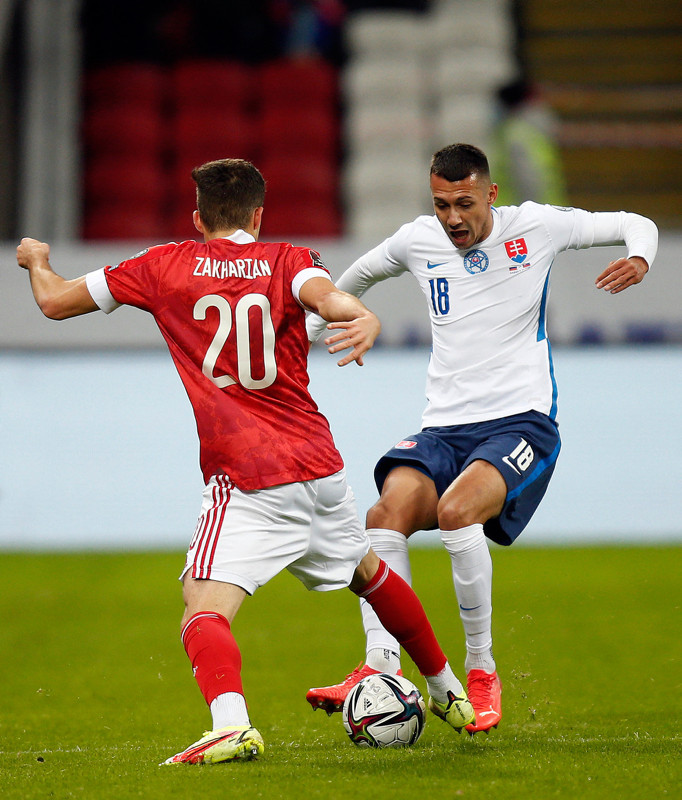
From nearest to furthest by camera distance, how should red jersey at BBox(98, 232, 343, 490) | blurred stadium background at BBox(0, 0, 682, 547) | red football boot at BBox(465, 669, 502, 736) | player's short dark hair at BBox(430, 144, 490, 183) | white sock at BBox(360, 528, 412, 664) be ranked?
red jersey at BBox(98, 232, 343, 490) → red football boot at BBox(465, 669, 502, 736) → white sock at BBox(360, 528, 412, 664) → player's short dark hair at BBox(430, 144, 490, 183) → blurred stadium background at BBox(0, 0, 682, 547)

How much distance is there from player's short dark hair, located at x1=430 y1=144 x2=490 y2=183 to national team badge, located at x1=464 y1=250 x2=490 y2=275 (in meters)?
0.32

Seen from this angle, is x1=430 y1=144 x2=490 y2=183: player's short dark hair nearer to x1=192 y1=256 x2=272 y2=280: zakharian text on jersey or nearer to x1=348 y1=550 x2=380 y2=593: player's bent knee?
x1=192 y1=256 x2=272 y2=280: zakharian text on jersey

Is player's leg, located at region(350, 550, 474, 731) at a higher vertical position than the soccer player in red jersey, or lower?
lower

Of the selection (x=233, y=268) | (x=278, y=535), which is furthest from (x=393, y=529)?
(x=233, y=268)

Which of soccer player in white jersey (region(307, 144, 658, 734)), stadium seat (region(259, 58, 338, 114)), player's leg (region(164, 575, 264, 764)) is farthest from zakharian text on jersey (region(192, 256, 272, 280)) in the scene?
stadium seat (region(259, 58, 338, 114))

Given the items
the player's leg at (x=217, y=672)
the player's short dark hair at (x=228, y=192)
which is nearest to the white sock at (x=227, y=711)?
the player's leg at (x=217, y=672)

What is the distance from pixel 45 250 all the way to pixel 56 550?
22.9 ft

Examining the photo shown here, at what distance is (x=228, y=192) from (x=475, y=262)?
52.5 inches

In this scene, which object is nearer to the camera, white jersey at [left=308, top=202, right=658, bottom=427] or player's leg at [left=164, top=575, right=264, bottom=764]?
player's leg at [left=164, top=575, right=264, bottom=764]

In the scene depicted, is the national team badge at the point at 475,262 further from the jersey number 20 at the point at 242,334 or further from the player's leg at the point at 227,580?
the player's leg at the point at 227,580

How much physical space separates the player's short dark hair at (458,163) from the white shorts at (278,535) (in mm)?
1363

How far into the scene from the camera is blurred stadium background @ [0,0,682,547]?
10.9m

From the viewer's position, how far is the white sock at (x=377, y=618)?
15.3 feet

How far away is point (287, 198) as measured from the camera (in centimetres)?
1525
